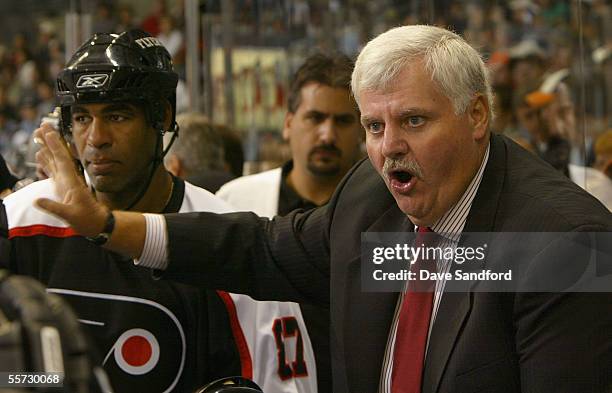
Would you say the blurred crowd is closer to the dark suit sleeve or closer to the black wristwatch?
the dark suit sleeve

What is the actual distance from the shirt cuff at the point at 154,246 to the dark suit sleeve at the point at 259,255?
→ 0.13ft

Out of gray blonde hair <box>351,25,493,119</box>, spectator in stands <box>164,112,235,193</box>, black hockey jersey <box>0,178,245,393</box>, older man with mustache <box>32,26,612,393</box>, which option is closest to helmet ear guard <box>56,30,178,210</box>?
black hockey jersey <box>0,178,245,393</box>

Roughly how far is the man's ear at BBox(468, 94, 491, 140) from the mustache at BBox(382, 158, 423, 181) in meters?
0.11

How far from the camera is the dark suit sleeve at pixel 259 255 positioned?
1.78 m

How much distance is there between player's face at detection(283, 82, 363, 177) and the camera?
2941mm

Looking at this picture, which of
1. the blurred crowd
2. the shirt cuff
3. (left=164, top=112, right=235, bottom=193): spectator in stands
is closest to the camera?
the shirt cuff

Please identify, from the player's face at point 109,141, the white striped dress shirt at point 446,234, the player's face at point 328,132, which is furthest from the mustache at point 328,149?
the white striped dress shirt at point 446,234

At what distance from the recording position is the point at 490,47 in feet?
14.8

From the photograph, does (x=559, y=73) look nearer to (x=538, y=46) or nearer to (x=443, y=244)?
(x=538, y=46)

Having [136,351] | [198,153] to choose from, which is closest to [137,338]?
[136,351]

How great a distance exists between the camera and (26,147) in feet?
8.84

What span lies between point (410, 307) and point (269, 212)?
1.37 meters

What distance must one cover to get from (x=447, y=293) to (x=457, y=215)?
0.12 metres

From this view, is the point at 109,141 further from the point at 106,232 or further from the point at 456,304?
the point at 456,304
